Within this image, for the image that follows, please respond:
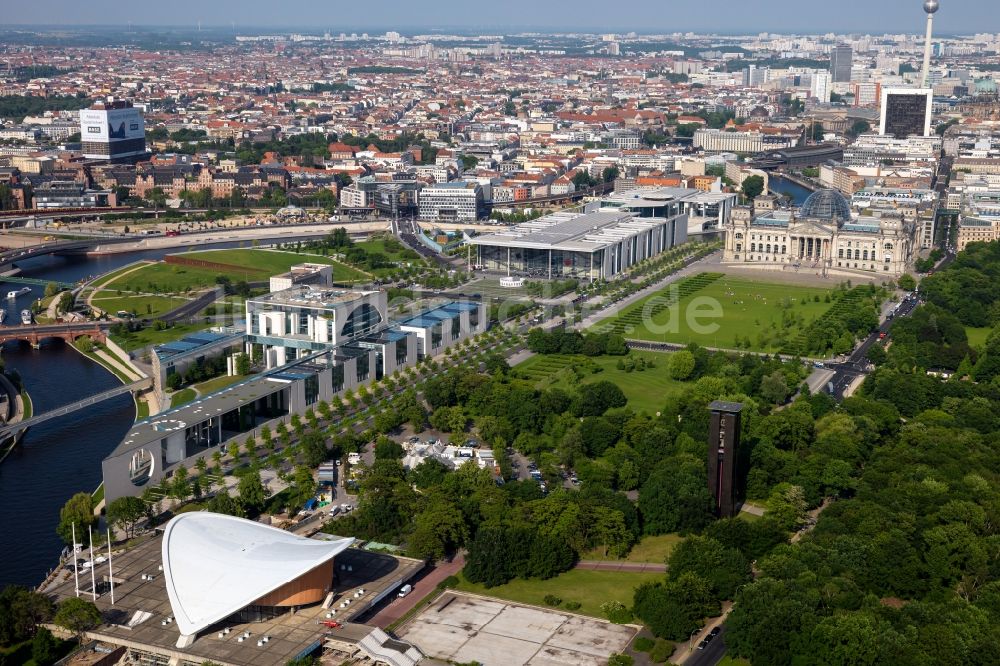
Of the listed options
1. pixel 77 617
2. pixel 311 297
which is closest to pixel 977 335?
pixel 311 297

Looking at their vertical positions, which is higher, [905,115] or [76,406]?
[905,115]

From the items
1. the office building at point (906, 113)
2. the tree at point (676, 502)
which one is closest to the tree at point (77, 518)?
the tree at point (676, 502)

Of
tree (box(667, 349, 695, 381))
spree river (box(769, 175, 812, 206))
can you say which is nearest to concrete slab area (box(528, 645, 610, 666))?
tree (box(667, 349, 695, 381))

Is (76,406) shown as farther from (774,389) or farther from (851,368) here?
(851,368)

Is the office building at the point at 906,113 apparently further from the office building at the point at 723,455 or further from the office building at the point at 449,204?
the office building at the point at 723,455

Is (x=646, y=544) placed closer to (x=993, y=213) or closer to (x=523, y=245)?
(x=523, y=245)

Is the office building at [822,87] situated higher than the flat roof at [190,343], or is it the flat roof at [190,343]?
the office building at [822,87]

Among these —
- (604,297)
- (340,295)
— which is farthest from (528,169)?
(340,295)

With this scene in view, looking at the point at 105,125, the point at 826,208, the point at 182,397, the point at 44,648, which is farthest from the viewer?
the point at 105,125
